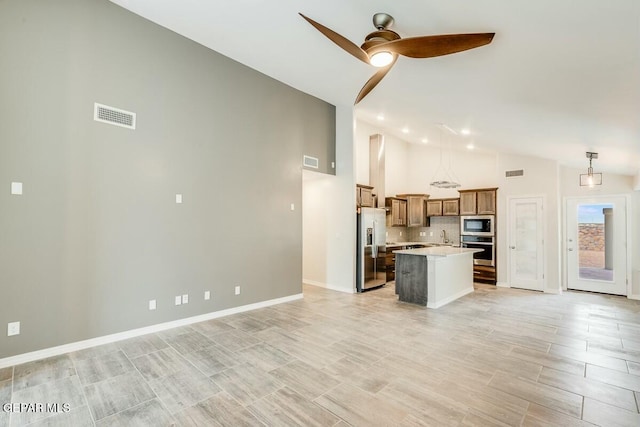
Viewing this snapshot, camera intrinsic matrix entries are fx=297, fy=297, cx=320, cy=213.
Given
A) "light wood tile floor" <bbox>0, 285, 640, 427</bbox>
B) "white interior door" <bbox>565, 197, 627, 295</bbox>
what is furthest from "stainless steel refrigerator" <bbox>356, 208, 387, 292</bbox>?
"white interior door" <bbox>565, 197, 627, 295</bbox>

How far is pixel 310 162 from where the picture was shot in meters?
6.32

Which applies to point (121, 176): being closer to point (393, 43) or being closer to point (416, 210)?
point (393, 43)

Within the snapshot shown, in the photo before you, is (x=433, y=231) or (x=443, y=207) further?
(x=433, y=231)

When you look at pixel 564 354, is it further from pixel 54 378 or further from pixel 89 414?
pixel 54 378

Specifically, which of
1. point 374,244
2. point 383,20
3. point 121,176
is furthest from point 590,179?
point 121,176

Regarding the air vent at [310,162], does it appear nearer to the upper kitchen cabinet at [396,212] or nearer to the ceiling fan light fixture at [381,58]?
the upper kitchen cabinet at [396,212]

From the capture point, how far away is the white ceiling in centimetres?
228

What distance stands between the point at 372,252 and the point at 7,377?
5.84 meters

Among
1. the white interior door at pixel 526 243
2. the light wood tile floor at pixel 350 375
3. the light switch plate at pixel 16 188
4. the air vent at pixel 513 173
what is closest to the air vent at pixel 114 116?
the light switch plate at pixel 16 188

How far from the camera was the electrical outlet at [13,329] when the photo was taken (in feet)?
10.1

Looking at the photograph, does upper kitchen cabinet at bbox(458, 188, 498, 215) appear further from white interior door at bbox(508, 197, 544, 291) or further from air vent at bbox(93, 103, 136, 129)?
air vent at bbox(93, 103, 136, 129)

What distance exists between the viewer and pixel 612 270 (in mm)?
6457

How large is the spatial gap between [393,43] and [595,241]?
280 inches

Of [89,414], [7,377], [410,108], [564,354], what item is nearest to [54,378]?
[7,377]
